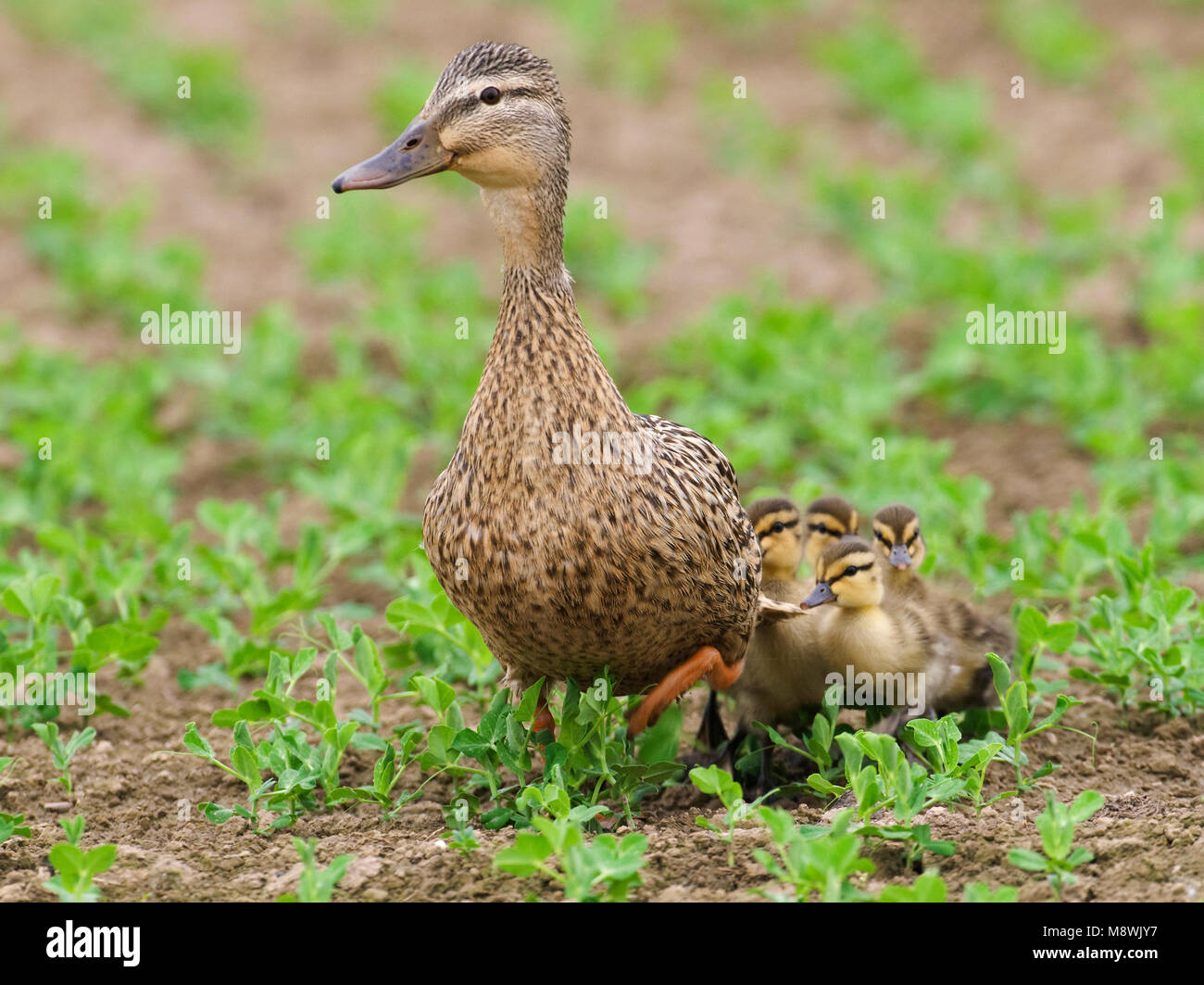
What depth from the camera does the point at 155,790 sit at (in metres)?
4.70

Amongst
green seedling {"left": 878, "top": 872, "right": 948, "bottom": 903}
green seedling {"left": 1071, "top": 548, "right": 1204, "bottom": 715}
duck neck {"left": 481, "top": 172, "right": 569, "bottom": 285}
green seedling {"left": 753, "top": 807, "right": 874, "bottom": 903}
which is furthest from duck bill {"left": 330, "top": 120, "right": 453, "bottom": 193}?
green seedling {"left": 1071, "top": 548, "right": 1204, "bottom": 715}

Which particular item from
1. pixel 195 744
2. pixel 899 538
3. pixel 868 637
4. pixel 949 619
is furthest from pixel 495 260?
pixel 195 744

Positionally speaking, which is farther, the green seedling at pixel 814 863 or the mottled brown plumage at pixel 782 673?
the mottled brown plumage at pixel 782 673

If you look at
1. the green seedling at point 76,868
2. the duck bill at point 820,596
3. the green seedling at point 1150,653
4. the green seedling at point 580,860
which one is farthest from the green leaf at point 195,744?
the green seedling at point 1150,653

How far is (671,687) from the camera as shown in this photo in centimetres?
448

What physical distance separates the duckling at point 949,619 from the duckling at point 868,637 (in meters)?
0.14

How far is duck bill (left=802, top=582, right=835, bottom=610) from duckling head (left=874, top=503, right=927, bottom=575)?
1.19 feet

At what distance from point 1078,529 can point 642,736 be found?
7.17ft

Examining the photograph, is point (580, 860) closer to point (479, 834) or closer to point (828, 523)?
point (479, 834)

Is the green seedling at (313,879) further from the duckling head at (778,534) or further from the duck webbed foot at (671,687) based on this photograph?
the duckling head at (778,534)

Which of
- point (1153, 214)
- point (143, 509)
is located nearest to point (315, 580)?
point (143, 509)

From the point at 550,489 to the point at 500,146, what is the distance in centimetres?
100

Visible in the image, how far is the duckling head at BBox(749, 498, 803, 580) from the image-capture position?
207 inches

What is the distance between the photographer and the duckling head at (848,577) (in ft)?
15.8
